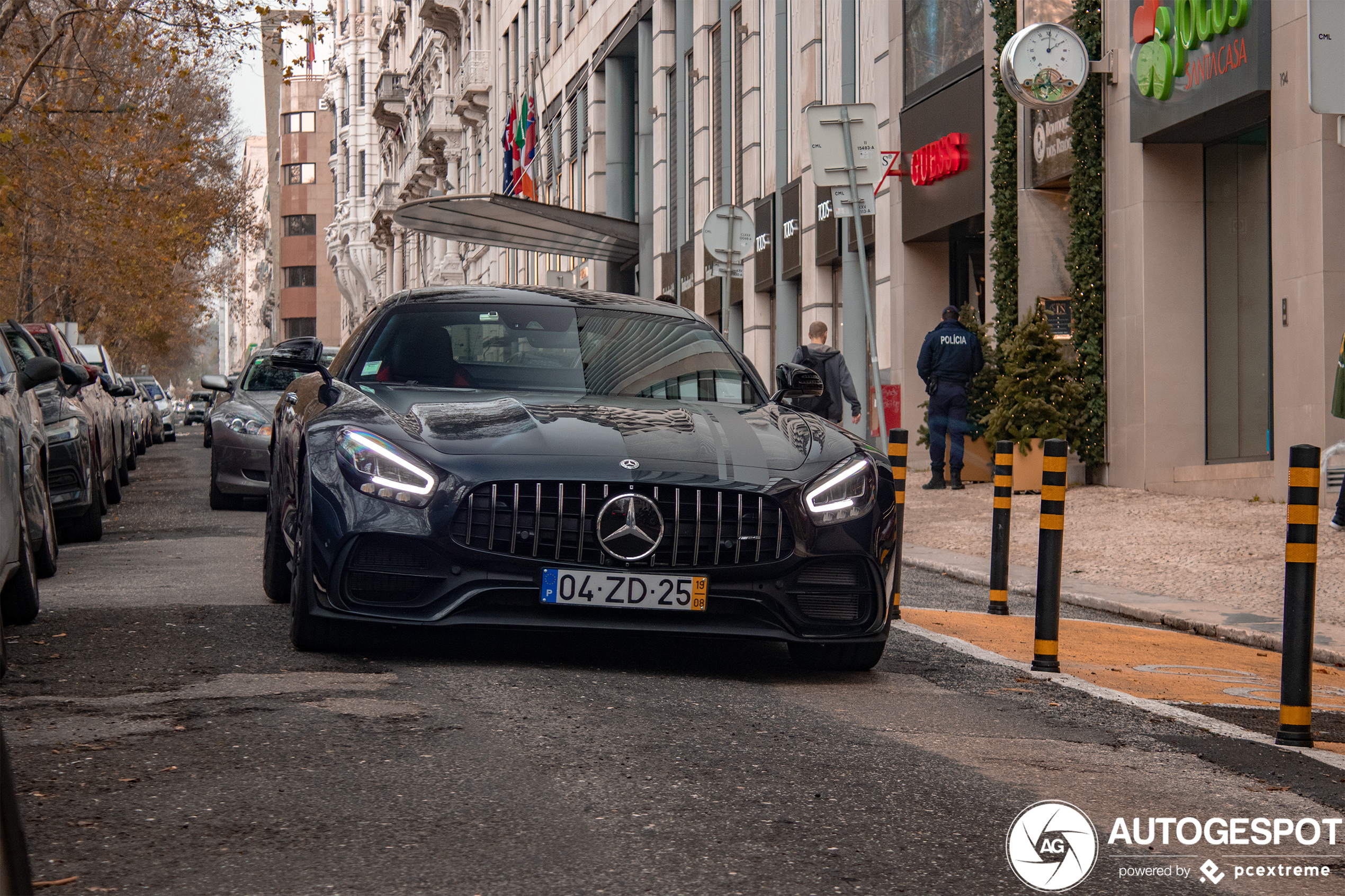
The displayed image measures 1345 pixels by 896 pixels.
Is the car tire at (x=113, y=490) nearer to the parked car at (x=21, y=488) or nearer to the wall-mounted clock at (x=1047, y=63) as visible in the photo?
the parked car at (x=21, y=488)

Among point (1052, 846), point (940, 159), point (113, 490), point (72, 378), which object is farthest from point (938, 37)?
point (1052, 846)

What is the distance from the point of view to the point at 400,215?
34625 millimetres

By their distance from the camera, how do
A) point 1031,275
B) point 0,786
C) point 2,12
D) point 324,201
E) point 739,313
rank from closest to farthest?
1. point 0,786
2. point 1031,275
3. point 2,12
4. point 739,313
5. point 324,201

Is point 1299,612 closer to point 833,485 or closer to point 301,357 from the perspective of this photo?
point 833,485

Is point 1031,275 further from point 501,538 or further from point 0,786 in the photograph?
point 0,786

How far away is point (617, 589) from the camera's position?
6035 mm

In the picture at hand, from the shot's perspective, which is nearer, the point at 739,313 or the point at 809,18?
the point at 809,18

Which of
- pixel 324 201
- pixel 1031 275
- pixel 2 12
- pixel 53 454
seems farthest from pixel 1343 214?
pixel 324 201

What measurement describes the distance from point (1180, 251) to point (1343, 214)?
309cm

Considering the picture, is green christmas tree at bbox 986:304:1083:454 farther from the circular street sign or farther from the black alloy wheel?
the black alloy wheel

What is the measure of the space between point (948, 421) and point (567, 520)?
13.1 metres

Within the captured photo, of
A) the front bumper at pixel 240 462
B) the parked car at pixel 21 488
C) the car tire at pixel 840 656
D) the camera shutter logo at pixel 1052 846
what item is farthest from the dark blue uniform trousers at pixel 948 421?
the camera shutter logo at pixel 1052 846

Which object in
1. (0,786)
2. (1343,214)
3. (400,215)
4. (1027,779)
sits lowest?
(1027,779)

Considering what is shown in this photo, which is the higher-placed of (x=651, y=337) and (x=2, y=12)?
(x=2, y=12)
